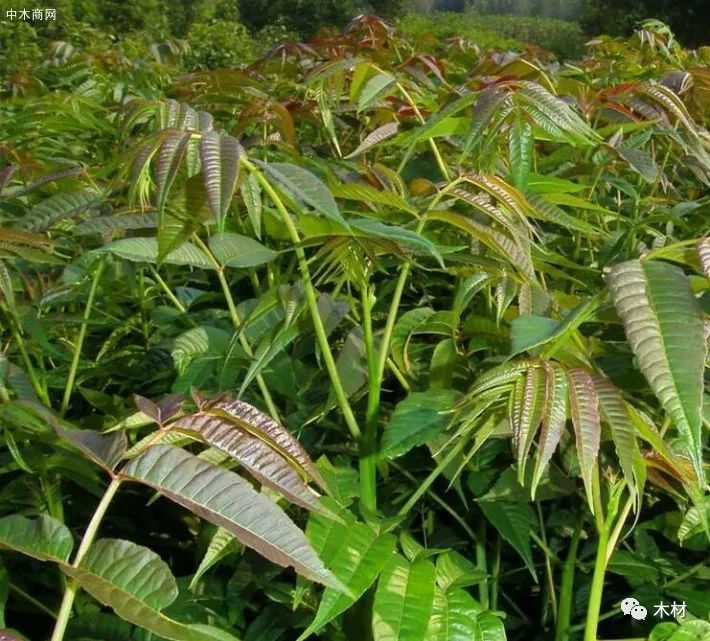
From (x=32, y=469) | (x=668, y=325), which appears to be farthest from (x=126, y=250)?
(x=668, y=325)

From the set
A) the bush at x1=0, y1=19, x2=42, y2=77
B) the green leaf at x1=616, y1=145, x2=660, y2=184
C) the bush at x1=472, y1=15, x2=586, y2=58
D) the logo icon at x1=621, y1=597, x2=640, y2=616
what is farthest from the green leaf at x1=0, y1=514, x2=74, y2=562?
the bush at x1=472, y1=15, x2=586, y2=58

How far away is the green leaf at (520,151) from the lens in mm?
931

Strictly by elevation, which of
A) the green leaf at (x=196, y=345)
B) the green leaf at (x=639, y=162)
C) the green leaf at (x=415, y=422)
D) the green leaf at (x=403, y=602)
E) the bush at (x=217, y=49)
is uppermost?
the green leaf at (x=639, y=162)

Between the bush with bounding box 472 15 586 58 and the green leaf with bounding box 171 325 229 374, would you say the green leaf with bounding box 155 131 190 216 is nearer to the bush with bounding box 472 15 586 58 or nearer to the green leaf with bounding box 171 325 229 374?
the green leaf with bounding box 171 325 229 374

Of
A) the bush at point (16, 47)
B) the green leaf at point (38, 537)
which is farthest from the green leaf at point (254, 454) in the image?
the bush at point (16, 47)

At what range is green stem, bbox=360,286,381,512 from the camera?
83 centimetres

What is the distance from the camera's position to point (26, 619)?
111 cm

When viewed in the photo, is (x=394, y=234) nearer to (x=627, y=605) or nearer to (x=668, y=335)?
(x=668, y=335)

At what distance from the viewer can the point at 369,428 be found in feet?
2.77

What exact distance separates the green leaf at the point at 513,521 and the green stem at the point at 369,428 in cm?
13

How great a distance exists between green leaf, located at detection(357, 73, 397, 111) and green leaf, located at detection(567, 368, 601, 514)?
0.54 metres

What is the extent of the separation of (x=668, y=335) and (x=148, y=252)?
0.48m

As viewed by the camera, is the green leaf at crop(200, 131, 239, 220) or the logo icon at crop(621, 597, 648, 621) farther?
the logo icon at crop(621, 597, 648, 621)

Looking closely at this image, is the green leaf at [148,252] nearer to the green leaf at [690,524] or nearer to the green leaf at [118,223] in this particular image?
the green leaf at [118,223]
